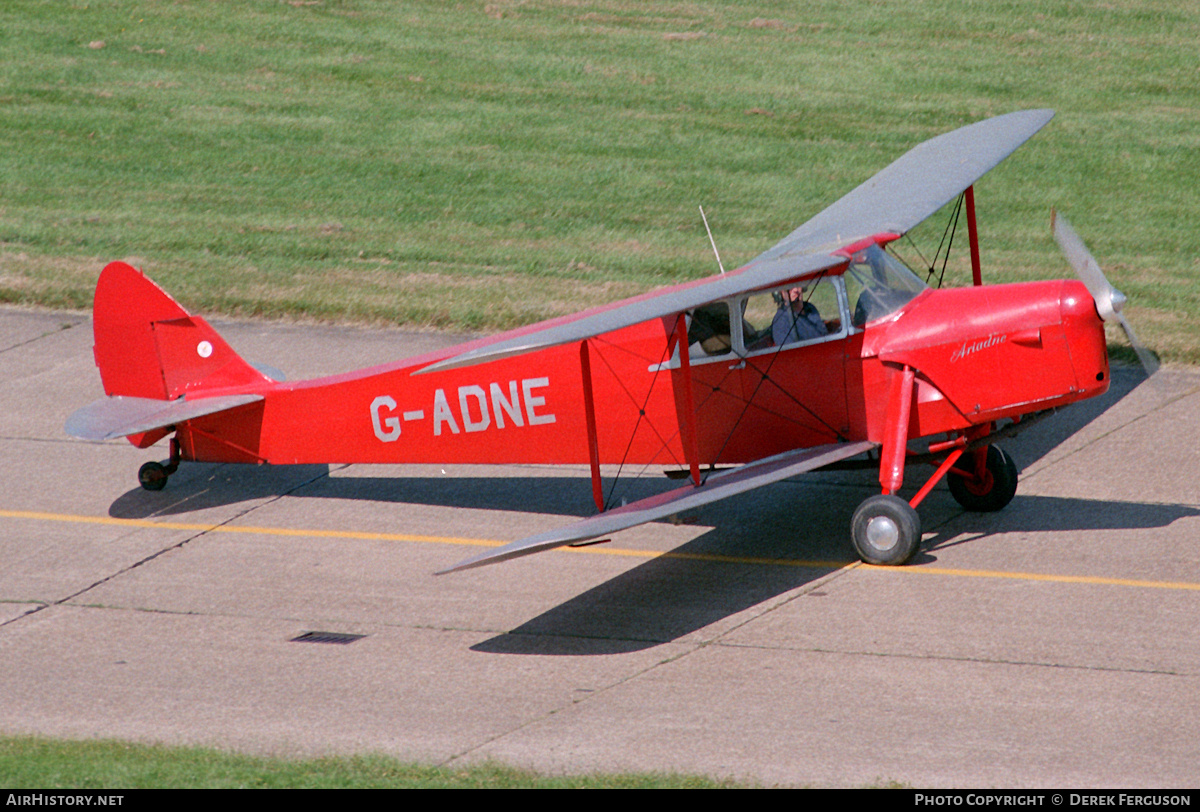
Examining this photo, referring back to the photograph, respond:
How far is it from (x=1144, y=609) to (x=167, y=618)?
640 centimetres

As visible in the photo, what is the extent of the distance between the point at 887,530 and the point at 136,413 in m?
5.75

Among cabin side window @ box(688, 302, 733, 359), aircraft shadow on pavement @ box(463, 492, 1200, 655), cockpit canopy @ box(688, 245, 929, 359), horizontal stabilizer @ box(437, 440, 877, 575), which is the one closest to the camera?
horizontal stabilizer @ box(437, 440, 877, 575)

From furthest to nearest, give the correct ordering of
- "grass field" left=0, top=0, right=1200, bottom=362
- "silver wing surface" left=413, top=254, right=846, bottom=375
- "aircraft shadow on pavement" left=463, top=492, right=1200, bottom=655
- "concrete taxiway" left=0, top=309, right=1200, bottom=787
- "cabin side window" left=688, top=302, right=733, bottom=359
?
1. "grass field" left=0, top=0, right=1200, bottom=362
2. "cabin side window" left=688, top=302, right=733, bottom=359
3. "aircraft shadow on pavement" left=463, top=492, right=1200, bottom=655
4. "silver wing surface" left=413, top=254, right=846, bottom=375
5. "concrete taxiway" left=0, top=309, right=1200, bottom=787

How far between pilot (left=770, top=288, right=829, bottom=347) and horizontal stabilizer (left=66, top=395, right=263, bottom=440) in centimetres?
408

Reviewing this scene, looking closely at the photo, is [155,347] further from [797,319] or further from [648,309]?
[797,319]

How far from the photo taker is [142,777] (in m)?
6.74

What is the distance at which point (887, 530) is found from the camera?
30.3 feet

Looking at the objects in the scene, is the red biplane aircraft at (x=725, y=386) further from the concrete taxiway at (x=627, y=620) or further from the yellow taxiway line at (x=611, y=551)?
the concrete taxiway at (x=627, y=620)

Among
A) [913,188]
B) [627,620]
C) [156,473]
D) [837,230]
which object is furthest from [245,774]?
[913,188]

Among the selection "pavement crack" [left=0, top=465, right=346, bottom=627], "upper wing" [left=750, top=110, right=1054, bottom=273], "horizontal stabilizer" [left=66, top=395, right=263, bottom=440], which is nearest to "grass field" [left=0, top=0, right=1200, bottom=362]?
"upper wing" [left=750, top=110, right=1054, bottom=273]

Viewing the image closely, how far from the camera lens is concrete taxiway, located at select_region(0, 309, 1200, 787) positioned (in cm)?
735

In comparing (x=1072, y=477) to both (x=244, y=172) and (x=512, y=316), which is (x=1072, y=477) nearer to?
(x=512, y=316)

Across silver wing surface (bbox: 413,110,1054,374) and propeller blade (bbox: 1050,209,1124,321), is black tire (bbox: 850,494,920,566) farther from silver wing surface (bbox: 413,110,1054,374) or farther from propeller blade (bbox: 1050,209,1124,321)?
propeller blade (bbox: 1050,209,1124,321)

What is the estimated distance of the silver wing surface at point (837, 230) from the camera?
8062 millimetres
